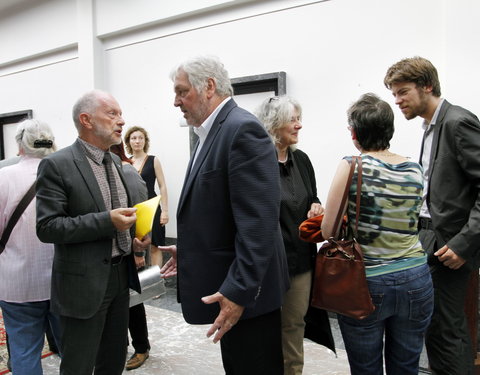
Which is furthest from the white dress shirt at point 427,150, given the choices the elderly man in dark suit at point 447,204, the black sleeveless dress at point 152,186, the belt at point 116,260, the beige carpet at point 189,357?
the black sleeveless dress at point 152,186

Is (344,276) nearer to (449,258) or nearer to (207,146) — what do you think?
(449,258)

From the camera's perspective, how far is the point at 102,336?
2.03 metres

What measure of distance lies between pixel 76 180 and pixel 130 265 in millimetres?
550

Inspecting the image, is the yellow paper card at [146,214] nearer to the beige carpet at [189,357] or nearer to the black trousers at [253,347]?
the black trousers at [253,347]

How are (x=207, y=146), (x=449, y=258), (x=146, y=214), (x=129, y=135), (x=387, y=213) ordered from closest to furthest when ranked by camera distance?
(x=207, y=146) < (x=387, y=213) < (x=449, y=258) < (x=146, y=214) < (x=129, y=135)

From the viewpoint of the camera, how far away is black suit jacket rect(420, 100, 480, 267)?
1.83 meters

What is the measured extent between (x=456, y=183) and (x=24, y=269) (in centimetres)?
228

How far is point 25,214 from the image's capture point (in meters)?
2.18

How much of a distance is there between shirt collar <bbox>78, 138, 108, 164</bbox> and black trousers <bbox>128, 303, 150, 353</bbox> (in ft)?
4.60

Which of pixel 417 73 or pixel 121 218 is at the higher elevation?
pixel 417 73

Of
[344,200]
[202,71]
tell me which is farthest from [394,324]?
[202,71]

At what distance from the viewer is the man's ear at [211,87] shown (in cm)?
153

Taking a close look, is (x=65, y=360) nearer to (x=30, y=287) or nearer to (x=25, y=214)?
(x=30, y=287)

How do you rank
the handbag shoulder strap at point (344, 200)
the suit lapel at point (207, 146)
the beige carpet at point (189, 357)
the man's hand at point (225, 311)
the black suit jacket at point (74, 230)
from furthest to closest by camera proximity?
1. the beige carpet at point (189, 357)
2. the black suit jacket at point (74, 230)
3. the handbag shoulder strap at point (344, 200)
4. the suit lapel at point (207, 146)
5. the man's hand at point (225, 311)
